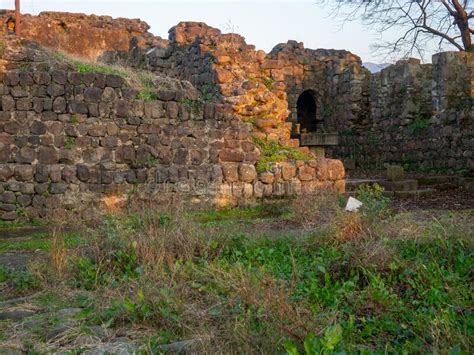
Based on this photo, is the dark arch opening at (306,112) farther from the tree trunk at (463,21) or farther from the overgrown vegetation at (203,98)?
the overgrown vegetation at (203,98)

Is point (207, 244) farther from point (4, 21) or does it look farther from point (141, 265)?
point (4, 21)

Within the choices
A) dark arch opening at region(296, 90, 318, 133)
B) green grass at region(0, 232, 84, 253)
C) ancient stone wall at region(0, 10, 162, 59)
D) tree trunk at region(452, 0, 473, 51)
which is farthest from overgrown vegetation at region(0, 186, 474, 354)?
tree trunk at region(452, 0, 473, 51)

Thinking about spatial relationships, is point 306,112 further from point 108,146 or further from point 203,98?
point 108,146

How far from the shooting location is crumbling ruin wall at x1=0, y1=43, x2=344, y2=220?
30.5 ft

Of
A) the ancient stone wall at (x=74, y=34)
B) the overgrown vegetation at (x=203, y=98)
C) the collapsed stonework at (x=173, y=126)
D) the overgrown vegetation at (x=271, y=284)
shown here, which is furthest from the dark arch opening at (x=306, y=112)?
the overgrown vegetation at (x=271, y=284)

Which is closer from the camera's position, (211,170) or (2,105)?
(2,105)

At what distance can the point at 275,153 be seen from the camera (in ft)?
36.2

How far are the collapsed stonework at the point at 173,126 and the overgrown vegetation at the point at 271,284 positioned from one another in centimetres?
279

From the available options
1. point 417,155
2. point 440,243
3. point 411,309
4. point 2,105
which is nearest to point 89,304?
point 411,309

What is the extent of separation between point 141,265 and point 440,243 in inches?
113

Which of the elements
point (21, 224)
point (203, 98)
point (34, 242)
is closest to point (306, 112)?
point (203, 98)

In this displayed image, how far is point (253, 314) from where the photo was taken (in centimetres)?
403

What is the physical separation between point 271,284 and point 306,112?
1683cm

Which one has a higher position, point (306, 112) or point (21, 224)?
point (306, 112)
